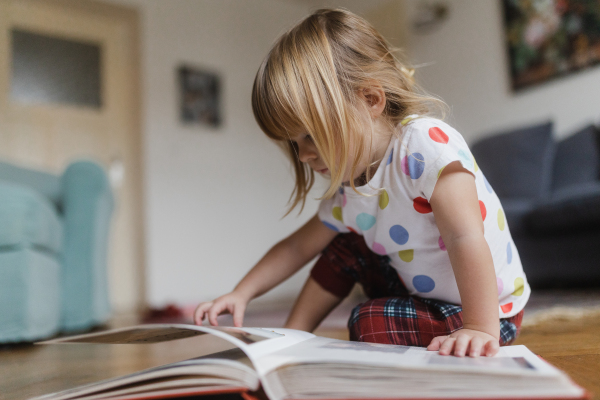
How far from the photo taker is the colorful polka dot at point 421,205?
0.55 metres

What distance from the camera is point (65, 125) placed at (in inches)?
109

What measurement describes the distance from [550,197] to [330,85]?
1707 mm

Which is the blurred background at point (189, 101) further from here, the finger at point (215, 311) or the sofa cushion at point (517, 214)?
the finger at point (215, 311)

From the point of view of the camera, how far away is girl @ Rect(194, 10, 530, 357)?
539 millimetres

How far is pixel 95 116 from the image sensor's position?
2.86m

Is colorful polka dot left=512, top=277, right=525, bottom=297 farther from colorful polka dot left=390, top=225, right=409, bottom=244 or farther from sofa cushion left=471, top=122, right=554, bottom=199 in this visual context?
sofa cushion left=471, top=122, right=554, bottom=199

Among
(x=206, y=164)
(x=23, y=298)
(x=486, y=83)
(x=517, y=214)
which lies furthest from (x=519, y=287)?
(x=206, y=164)

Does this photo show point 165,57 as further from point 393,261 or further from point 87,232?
point 393,261

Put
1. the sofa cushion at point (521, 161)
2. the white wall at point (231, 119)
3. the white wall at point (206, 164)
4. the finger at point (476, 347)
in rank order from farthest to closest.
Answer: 1. the white wall at point (206, 164)
2. the white wall at point (231, 119)
3. the sofa cushion at point (521, 161)
4. the finger at point (476, 347)

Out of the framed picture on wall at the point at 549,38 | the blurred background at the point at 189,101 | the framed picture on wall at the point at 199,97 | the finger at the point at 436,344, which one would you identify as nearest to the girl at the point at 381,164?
the finger at the point at 436,344

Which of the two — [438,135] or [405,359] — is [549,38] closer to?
[438,135]

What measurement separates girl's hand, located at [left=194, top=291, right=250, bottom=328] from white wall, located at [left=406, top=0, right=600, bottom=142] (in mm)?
2042

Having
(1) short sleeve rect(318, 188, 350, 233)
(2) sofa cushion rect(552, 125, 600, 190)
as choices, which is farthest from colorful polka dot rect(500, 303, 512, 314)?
(2) sofa cushion rect(552, 125, 600, 190)

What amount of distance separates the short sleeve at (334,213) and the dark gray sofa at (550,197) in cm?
140
